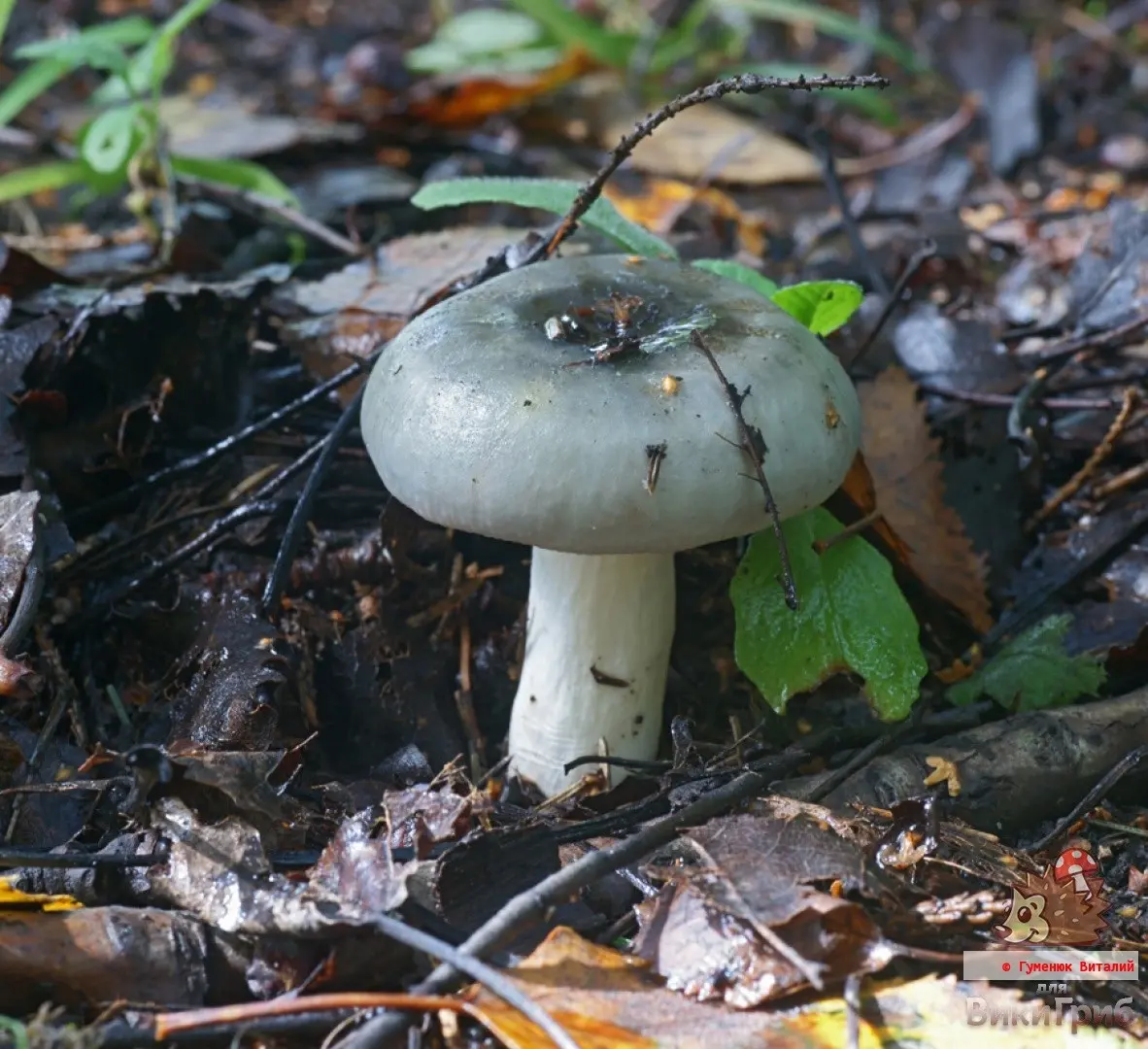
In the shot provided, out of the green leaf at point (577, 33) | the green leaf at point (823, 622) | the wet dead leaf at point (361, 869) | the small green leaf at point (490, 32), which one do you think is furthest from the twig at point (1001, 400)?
the small green leaf at point (490, 32)

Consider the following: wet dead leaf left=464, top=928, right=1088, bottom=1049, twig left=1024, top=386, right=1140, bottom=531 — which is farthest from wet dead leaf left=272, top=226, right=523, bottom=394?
twig left=1024, top=386, right=1140, bottom=531

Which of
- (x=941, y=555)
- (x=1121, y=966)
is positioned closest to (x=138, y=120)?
(x=941, y=555)

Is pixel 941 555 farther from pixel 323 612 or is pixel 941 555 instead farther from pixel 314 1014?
pixel 314 1014

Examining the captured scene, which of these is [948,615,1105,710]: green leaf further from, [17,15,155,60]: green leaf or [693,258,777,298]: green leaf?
[17,15,155,60]: green leaf

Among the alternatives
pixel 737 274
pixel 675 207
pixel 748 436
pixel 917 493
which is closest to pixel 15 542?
pixel 748 436

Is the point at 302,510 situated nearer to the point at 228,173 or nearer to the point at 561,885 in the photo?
the point at 561,885
